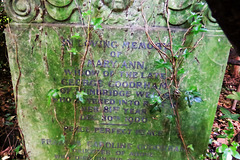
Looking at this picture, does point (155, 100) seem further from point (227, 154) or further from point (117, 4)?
point (117, 4)

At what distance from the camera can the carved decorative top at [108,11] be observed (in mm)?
1425

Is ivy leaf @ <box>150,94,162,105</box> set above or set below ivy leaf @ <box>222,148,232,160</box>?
above

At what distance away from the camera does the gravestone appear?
4.80 ft

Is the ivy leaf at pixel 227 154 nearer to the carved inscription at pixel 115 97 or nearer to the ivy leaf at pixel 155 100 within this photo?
the carved inscription at pixel 115 97

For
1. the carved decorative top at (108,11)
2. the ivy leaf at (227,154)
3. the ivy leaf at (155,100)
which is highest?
the carved decorative top at (108,11)

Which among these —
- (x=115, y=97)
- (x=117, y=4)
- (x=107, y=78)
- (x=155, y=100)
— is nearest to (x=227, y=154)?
(x=155, y=100)

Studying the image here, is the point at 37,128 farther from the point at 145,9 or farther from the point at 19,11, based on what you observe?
the point at 145,9

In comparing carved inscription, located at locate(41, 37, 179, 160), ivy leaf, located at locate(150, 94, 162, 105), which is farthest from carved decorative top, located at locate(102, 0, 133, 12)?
ivy leaf, located at locate(150, 94, 162, 105)

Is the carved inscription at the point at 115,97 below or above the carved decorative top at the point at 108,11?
below

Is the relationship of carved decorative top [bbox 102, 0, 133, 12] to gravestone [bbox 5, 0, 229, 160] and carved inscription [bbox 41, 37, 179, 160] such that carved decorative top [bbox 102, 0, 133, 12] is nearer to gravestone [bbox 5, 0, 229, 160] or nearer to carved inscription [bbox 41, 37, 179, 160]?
gravestone [bbox 5, 0, 229, 160]

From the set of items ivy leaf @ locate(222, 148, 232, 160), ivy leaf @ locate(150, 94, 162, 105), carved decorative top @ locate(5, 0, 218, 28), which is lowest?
ivy leaf @ locate(222, 148, 232, 160)

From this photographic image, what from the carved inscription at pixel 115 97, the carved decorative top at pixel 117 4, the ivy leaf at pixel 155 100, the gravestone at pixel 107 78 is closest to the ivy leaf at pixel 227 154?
the gravestone at pixel 107 78

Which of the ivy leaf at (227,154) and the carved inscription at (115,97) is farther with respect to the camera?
the carved inscription at (115,97)

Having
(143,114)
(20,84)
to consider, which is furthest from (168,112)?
(20,84)
